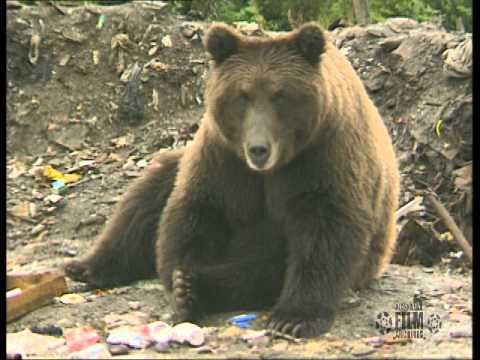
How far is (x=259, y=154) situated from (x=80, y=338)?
1482 mm

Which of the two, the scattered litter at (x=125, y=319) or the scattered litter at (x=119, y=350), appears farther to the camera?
the scattered litter at (x=125, y=319)

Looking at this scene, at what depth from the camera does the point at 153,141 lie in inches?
413

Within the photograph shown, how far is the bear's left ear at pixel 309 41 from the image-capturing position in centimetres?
584

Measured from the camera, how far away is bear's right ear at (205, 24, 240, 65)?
19.3ft

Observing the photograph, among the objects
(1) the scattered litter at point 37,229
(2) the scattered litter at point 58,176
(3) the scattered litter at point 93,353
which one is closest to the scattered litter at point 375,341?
(3) the scattered litter at point 93,353

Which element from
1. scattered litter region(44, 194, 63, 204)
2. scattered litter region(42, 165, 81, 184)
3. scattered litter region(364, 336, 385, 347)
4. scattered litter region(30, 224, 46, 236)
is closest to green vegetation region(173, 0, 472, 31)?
scattered litter region(42, 165, 81, 184)

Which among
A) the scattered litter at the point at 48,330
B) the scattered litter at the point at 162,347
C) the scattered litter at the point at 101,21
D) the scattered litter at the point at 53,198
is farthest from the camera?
the scattered litter at the point at 101,21

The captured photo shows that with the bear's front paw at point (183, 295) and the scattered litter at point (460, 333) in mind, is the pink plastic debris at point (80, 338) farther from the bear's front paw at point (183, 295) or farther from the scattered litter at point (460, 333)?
the scattered litter at point (460, 333)

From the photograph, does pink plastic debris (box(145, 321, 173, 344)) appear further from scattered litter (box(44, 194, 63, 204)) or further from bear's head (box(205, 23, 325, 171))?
scattered litter (box(44, 194, 63, 204))

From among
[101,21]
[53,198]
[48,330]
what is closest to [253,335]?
[48,330]

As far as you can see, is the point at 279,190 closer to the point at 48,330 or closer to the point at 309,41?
Result: the point at 309,41

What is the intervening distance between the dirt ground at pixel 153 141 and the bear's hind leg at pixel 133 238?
0.42ft

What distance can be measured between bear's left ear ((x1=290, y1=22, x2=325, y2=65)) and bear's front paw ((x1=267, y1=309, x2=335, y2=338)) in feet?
5.05

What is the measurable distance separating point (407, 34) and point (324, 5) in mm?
2001
